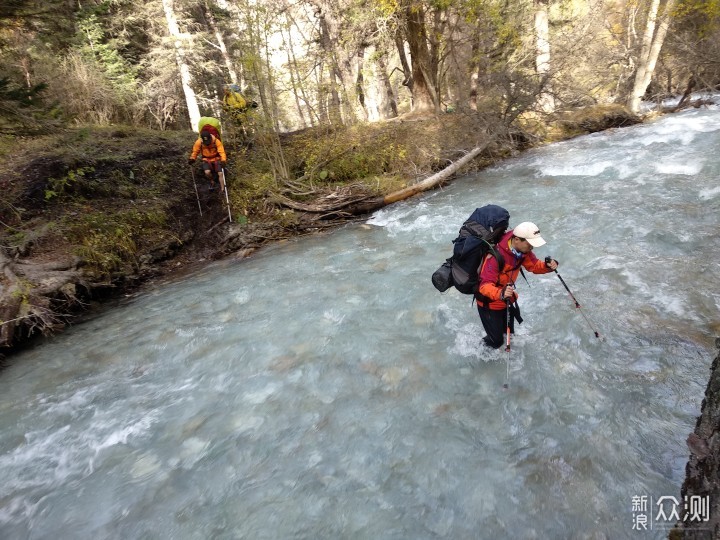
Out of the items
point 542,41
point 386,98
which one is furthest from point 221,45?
point 542,41

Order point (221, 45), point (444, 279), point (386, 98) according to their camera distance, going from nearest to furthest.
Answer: point (444, 279), point (221, 45), point (386, 98)

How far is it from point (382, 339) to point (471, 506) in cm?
254

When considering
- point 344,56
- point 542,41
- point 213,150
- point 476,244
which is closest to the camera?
point 476,244

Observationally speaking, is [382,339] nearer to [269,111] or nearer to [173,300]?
[173,300]

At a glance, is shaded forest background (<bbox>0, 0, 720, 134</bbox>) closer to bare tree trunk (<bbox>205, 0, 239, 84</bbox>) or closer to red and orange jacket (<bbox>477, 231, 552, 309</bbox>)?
bare tree trunk (<bbox>205, 0, 239, 84</bbox>)

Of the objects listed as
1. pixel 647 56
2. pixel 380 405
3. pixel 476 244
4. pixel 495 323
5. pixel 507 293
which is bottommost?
pixel 380 405

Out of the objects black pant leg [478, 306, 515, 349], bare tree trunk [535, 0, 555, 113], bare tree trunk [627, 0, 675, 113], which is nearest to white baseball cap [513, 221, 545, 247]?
black pant leg [478, 306, 515, 349]

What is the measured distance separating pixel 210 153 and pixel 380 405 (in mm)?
8641

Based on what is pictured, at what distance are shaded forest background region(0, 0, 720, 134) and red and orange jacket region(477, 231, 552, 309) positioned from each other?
9.20 metres

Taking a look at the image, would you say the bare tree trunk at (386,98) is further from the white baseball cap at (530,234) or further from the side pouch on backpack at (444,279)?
the white baseball cap at (530,234)

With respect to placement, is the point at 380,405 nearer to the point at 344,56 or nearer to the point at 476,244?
the point at 476,244

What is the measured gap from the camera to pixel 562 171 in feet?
36.6

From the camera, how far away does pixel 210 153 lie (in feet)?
33.9

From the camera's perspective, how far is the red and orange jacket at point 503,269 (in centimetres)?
397
